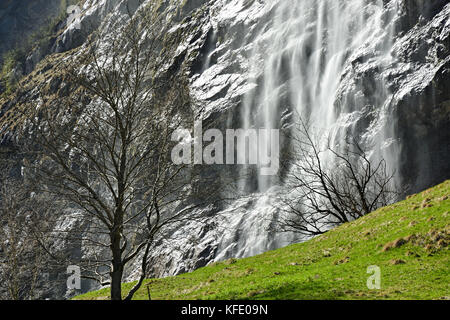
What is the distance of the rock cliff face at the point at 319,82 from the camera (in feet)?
110

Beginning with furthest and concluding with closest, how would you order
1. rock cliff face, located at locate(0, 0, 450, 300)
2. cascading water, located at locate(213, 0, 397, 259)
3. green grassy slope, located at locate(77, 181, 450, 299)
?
cascading water, located at locate(213, 0, 397, 259) < rock cliff face, located at locate(0, 0, 450, 300) < green grassy slope, located at locate(77, 181, 450, 299)

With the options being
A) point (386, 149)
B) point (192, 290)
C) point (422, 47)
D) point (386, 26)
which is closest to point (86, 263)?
point (192, 290)

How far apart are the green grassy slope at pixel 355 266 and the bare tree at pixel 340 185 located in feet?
16.5

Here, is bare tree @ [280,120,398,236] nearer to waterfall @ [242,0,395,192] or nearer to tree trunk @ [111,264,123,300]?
waterfall @ [242,0,395,192]

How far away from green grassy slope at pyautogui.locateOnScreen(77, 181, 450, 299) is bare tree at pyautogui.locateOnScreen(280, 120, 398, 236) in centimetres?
502

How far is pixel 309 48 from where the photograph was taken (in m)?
47.7

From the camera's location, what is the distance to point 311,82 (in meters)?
44.9

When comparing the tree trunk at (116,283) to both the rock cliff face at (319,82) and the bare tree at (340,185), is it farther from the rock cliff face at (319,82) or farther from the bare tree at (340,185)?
the bare tree at (340,185)

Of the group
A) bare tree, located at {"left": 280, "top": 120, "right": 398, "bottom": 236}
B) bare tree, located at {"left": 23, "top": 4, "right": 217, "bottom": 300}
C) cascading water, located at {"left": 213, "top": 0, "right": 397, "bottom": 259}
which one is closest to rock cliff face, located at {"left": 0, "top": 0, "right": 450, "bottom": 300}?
cascading water, located at {"left": 213, "top": 0, "right": 397, "bottom": 259}

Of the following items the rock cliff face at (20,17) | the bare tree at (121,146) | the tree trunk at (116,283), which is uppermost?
the rock cliff face at (20,17)

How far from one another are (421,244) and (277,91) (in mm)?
35974

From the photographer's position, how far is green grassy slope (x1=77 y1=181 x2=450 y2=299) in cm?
1171

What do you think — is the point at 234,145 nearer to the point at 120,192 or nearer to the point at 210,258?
the point at 210,258

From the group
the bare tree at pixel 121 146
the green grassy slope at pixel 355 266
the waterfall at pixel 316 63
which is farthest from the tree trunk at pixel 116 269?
the waterfall at pixel 316 63
